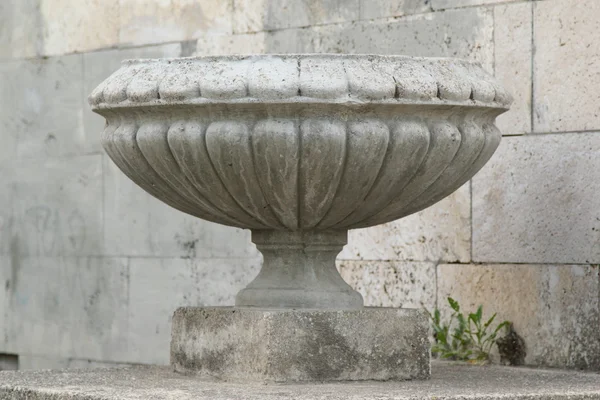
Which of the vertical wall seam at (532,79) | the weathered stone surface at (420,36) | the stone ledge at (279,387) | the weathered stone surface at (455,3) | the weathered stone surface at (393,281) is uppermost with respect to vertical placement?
the weathered stone surface at (455,3)

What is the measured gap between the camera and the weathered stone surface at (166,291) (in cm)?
612

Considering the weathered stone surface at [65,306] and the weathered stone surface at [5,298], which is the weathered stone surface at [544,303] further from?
the weathered stone surface at [5,298]

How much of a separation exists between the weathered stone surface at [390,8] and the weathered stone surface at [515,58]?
1.22 ft

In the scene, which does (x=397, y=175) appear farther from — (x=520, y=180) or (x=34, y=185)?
(x=34, y=185)

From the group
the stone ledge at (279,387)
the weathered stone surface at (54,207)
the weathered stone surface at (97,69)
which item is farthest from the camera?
the weathered stone surface at (54,207)

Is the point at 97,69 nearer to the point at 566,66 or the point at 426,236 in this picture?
the point at 426,236

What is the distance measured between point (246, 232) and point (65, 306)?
4.41ft

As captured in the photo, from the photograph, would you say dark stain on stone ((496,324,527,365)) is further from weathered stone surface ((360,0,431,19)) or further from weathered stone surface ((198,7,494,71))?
weathered stone surface ((360,0,431,19))

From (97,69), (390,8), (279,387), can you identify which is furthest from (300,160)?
(97,69)

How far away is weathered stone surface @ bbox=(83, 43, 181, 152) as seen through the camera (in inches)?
257

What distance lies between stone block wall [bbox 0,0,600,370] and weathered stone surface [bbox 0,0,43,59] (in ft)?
0.03

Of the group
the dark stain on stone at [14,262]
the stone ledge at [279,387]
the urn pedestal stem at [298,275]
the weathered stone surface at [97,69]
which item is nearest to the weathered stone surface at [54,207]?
the dark stain on stone at [14,262]

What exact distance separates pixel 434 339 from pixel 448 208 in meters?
0.52

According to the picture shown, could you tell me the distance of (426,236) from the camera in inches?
213
